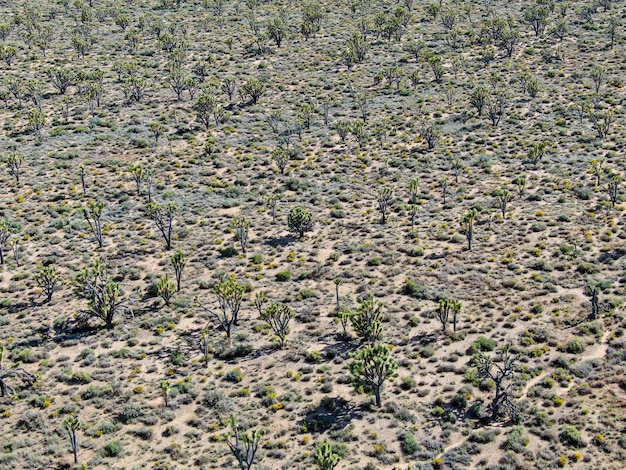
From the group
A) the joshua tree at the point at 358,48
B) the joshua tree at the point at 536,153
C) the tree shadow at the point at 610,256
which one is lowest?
the tree shadow at the point at 610,256

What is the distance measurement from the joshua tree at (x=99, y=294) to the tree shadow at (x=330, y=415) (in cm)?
1933

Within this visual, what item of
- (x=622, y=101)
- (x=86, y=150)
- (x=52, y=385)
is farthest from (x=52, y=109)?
(x=622, y=101)

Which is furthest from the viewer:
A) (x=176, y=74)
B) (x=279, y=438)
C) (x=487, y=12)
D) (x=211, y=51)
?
(x=487, y=12)

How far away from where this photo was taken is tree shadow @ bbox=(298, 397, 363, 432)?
3853cm

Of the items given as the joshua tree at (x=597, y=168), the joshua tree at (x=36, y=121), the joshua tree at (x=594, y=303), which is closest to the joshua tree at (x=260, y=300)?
the joshua tree at (x=594, y=303)

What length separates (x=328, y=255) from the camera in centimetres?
5828

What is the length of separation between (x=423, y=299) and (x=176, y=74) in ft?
191

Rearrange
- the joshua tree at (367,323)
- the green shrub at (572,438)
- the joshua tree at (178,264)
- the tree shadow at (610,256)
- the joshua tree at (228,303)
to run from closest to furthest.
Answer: the green shrub at (572,438)
the joshua tree at (367,323)
the joshua tree at (228,303)
the tree shadow at (610,256)
the joshua tree at (178,264)

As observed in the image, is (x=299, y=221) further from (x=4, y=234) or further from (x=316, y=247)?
(x=4, y=234)

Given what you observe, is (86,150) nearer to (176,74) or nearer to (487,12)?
(176,74)

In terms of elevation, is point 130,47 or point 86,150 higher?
point 130,47

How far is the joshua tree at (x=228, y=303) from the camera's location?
157 feet

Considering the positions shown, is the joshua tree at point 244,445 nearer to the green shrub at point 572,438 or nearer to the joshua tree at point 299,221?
the green shrub at point 572,438

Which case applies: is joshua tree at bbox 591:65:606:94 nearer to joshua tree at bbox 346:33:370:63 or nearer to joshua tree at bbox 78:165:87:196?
joshua tree at bbox 346:33:370:63
